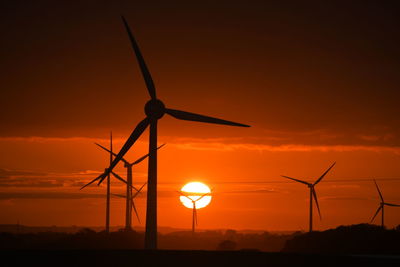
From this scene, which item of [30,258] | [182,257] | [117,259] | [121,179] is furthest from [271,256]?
[121,179]

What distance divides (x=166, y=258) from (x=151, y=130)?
2252 cm

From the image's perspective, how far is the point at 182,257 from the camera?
2785 inches

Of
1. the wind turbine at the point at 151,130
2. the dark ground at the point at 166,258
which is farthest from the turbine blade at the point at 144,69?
the dark ground at the point at 166,258

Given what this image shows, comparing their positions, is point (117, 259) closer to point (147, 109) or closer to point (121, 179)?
point (147, 109)

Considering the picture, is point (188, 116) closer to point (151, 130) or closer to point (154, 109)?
point (154, 109)

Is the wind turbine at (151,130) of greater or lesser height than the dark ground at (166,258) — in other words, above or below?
above

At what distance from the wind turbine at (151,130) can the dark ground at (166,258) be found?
10142 mm

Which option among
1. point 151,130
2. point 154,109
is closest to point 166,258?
point 151,130

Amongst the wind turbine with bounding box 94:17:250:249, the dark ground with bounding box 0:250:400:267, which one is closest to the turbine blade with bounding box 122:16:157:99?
the wind turbine with bounding box 94:17:250:249

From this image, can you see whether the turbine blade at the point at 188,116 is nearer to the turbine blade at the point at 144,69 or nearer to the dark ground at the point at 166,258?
the turbine blade at the point at 144,69

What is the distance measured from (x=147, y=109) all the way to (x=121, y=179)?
222 feet

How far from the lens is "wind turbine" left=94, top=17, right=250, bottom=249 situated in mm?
83438

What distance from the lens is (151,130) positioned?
88.3m

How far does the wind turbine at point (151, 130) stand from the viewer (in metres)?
83.4
